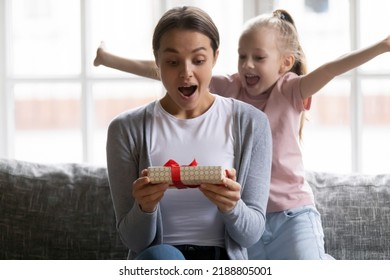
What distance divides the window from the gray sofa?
278 millimetres

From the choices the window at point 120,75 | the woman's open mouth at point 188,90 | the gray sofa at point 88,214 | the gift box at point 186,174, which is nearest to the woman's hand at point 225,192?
the gift box at point 186,174

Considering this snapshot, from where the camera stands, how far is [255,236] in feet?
3.96

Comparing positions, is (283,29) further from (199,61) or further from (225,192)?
(225,192)

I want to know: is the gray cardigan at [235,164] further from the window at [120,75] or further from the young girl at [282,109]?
the window at [120,75]

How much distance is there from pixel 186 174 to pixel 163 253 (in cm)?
13

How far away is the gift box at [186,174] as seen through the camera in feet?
3.57

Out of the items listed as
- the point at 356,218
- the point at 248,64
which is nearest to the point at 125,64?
the point at 248,64

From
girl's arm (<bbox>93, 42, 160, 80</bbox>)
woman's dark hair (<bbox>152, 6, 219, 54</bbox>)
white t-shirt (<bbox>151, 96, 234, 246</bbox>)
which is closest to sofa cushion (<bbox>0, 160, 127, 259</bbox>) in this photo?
girl's arm (<bbox>93, 42, 160, 80</bbox>)

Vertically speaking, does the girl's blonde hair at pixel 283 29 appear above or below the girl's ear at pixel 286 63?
above

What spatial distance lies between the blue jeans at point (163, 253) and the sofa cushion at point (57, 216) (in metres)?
0.37

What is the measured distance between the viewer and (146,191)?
1.10 m

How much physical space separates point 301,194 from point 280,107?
0.49 feet
